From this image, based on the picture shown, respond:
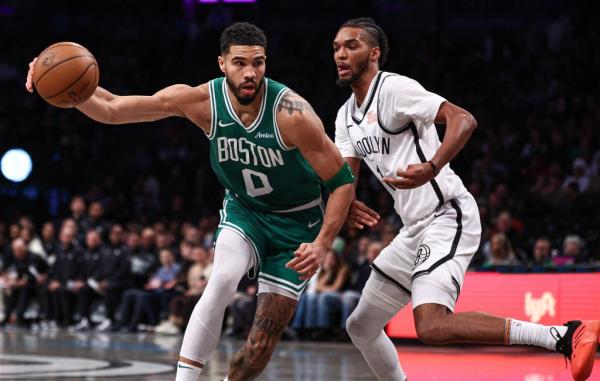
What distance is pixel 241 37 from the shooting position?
565 centimetres

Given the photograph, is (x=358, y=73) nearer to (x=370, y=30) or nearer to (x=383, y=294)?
(x=370, y=30)

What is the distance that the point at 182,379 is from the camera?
5.58 metres

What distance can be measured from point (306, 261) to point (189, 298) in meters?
8.81

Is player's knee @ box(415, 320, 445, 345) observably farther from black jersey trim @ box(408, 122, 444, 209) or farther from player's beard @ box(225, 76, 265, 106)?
player's beard @ box(225, 76, 265, 106)

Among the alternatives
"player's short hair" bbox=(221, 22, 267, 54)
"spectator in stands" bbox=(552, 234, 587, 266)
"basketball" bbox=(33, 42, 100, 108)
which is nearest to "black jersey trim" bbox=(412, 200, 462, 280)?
"player's short hair" bbox=(221, 22, 267, 54)

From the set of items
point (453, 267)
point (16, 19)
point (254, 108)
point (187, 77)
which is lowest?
point (453, 267)

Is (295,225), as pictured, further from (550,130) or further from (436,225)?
(550,130)

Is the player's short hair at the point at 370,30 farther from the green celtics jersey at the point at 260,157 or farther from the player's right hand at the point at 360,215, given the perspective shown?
the player's right hand at the point at 360,215

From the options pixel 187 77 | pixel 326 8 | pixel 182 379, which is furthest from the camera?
pixel 326 8

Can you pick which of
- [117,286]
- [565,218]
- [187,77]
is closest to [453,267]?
[565,218]

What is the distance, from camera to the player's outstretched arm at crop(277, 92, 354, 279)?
5547 millimetres

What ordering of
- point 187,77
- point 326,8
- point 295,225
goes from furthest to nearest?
1. point 326,8
2. point 187,77
3. point 295,225

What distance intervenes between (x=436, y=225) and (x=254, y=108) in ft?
3.90

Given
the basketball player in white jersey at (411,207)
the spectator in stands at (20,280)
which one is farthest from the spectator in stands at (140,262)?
the basketball player in white jersey at (411,207)
